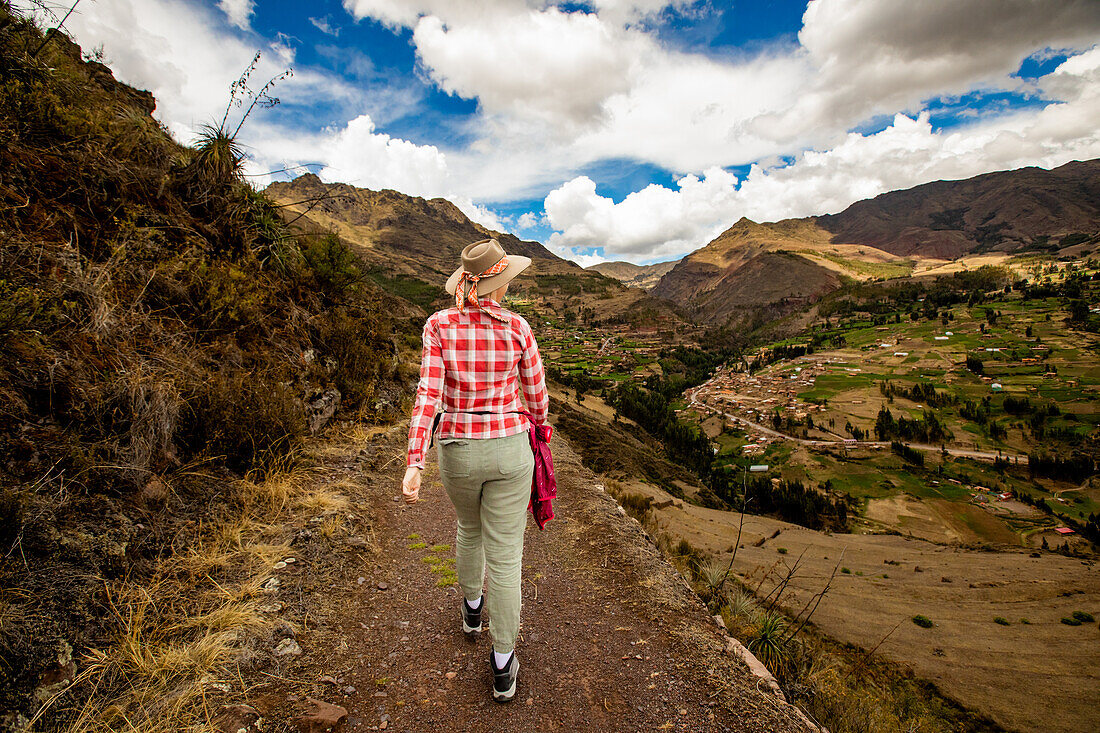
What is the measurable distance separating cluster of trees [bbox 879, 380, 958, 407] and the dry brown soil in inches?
1679

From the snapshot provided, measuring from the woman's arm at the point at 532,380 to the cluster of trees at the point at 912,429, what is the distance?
186ft

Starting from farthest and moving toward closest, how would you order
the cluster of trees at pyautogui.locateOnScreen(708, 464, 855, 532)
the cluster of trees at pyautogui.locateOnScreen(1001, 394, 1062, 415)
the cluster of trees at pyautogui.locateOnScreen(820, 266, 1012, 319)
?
the cluster of trees at pyautogui.locateOnScreen(820, 266, 1012, 319)
the cluster of trees at pyautogui.locateOnScreen(1001, 394, 1062, 415)
the cluster of trees at pyautogui.locateOnScreen(708, 464, 855, 532)

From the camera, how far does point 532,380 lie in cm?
257

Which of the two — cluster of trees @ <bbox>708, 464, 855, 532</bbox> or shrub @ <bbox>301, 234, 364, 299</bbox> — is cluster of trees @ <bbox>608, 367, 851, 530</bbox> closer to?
cluster of trees @ <bbox>708, 464, 855, 532</bbox>

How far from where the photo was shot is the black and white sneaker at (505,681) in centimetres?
256

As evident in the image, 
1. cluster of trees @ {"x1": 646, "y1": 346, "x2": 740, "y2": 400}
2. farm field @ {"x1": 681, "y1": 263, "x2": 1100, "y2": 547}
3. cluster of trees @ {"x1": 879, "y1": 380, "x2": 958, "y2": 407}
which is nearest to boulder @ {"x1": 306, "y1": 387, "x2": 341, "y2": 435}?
farm field @ {"x1": 681, "y1": 263, "x2": 1100, "y2": 547}

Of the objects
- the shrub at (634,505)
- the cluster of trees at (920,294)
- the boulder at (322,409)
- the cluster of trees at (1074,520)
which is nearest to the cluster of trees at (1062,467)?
the cluster of trees at (1074,520)

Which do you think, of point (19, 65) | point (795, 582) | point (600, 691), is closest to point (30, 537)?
point (600, 691)

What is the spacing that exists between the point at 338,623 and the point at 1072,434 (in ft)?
211

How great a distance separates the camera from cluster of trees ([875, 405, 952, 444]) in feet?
142

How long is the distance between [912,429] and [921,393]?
1358 cm

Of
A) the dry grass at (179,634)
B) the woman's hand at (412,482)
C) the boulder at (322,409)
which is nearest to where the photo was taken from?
the dry grass at (179,634)

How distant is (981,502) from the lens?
30.6m

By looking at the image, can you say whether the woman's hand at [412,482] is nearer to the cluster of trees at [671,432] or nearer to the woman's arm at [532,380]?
the woman's arm at [532,380]
